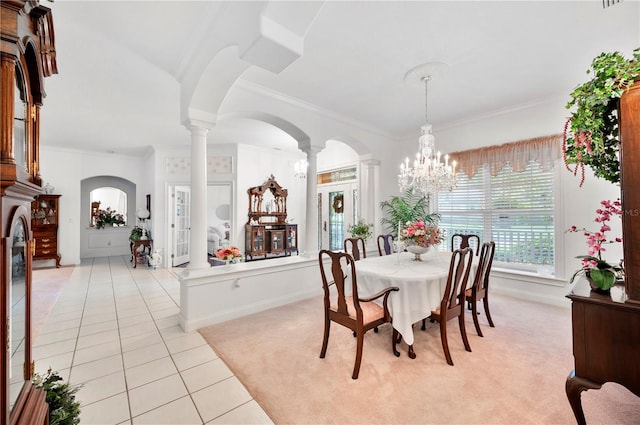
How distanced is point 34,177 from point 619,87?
2.52 meters

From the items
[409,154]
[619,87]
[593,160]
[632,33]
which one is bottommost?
[593,160]

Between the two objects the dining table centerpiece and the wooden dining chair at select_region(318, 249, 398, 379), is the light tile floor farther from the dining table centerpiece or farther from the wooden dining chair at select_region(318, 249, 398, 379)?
the dining table centerpiece

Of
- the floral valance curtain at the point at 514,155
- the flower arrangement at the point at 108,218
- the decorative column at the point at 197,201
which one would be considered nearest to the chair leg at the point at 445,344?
the decorative column at the point at 197,201

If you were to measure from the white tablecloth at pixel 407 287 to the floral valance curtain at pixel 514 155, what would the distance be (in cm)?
250

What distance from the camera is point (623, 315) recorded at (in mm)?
1265

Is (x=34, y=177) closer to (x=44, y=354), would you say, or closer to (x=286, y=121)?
(x=44, y=354)

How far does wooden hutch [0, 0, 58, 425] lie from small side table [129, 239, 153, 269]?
590 centimetres

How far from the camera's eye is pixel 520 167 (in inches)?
155

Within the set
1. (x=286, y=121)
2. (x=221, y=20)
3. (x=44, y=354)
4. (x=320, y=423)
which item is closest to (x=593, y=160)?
(x=320, y=423)

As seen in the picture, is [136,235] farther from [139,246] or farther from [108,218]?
[108,218]

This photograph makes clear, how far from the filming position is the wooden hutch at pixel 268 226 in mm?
5984

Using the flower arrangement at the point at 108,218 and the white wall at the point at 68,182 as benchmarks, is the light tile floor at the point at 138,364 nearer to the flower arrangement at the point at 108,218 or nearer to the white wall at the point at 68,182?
the white wall at the point at 68,182

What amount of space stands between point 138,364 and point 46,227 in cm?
605

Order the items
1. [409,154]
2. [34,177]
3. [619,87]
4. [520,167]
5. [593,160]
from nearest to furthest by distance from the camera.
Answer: [34,177] → [619,87] → [593,160] → [520,167] → [409,154]
